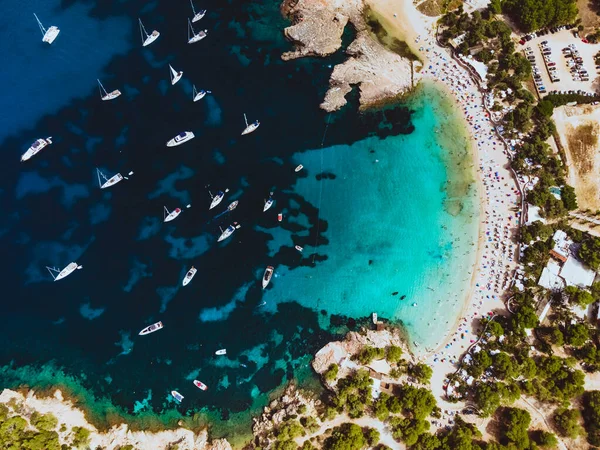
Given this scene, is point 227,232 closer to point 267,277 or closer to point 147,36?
point 267,277

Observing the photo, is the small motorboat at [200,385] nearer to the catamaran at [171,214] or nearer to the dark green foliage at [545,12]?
the catamaran at [171,214]

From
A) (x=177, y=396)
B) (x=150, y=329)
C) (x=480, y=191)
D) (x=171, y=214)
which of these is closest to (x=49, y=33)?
(x=171, y=214)

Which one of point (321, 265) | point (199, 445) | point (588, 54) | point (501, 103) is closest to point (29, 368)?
point (199, 445)

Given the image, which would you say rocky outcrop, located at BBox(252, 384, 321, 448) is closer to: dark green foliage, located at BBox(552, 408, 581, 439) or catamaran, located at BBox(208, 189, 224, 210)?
catamaran, located at BBox(208, 189, 224, 210)

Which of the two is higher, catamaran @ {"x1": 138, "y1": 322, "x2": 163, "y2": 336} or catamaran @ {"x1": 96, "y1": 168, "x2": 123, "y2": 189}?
catamaran @ {"x1": 96, "y1": 168, "x2": 123, "y2": 189}

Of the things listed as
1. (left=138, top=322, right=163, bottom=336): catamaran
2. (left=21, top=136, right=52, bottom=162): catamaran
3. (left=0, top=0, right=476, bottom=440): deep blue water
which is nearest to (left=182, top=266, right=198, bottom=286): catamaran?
(left=0, top=0, right=476, bottom=440): deep blue water

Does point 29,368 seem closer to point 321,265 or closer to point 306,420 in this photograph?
point 306,420
